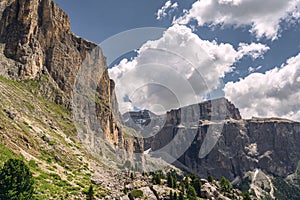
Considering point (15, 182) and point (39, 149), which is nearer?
point (15, 182)

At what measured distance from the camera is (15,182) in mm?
40000

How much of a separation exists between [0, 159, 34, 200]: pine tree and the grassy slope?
7.07m

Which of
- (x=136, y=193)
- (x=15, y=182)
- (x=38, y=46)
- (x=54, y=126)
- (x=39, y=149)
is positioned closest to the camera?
(x=15, y=182)

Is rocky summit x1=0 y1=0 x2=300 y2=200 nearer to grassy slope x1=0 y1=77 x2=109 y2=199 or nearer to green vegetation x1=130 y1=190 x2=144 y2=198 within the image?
grassy slope x1=0 y1=77 x2=109 y2=199

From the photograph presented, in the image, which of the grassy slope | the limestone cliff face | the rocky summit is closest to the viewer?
the grassy slope

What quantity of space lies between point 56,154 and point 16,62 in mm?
78996

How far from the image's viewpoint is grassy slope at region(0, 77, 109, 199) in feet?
194

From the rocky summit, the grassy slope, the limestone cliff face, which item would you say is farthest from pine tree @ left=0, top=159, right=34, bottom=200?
the limestone cliff face

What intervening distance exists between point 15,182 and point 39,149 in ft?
132

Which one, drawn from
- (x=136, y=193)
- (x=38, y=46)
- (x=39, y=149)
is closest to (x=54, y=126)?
(x=39, y=149)

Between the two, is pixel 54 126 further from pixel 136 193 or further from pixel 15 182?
pixel 15 182

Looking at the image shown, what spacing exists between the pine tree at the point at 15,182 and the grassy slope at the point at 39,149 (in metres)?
7.07

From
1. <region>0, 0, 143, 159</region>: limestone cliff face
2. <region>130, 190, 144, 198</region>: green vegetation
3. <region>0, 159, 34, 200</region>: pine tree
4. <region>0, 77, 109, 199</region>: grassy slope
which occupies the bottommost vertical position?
<region>0, 159, 34, 200</region>: pine tree

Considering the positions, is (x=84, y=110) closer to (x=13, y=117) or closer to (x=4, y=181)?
(x=13, y=117)
